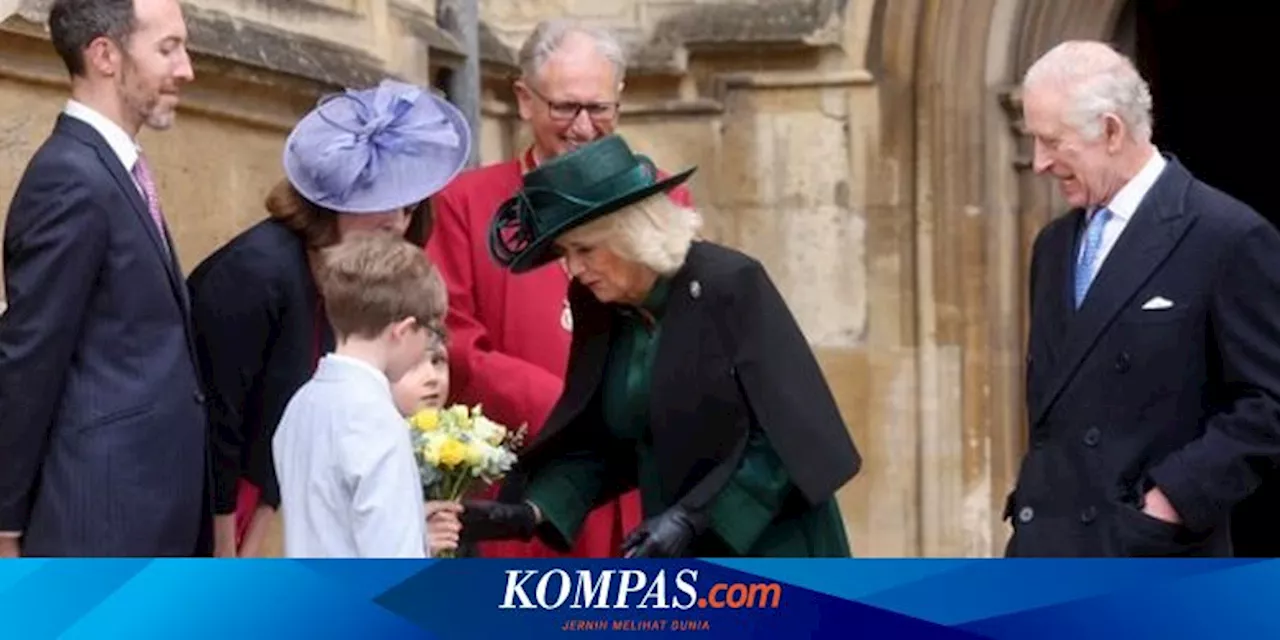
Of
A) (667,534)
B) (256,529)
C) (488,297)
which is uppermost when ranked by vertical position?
(667,534)

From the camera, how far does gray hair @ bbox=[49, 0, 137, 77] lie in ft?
22.5

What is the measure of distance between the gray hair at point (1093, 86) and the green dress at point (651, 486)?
0.77 metres

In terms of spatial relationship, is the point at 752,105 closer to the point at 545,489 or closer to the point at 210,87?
the point at 210,87

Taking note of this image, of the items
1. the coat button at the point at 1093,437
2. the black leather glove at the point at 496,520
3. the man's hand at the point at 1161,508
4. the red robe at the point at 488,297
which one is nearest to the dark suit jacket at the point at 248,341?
the black leather glove at the point at 496,520

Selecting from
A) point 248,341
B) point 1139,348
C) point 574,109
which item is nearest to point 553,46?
point 574,109

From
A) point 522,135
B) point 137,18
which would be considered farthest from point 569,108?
point 522,135

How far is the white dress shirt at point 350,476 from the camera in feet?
20.5

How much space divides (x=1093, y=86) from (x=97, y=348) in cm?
177

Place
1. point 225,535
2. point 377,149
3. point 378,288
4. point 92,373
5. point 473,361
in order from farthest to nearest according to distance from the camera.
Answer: point 473,361, point 377,149, point 225,535, point 92,373, point 378,288

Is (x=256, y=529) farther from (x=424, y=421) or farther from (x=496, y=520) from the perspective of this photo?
(x=424, y=421)

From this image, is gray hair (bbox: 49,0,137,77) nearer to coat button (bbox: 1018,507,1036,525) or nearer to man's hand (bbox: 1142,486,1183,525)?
coat button (bbox: 1018,507,1036,525)

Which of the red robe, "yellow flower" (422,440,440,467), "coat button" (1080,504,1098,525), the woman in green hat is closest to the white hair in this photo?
the woman in green hat

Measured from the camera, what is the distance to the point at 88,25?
6.85 m

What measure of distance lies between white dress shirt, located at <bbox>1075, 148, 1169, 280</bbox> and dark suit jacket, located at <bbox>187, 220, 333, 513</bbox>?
1.44 metres
